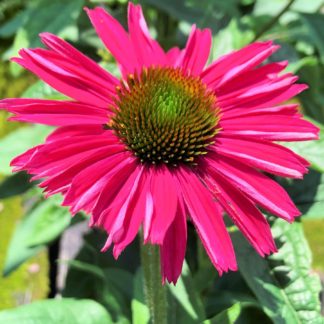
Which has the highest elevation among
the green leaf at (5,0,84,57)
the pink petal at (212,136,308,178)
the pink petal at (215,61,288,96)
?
the green leaf at (5,0,84,57)

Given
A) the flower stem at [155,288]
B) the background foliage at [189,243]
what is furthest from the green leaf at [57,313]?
the flower stem at [155,288]

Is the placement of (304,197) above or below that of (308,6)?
below

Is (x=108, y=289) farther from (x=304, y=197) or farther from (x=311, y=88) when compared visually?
(x=311, y=88)

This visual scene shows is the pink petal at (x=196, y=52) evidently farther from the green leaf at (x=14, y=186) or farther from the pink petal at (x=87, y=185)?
the green leaf at (x=14, y=186)

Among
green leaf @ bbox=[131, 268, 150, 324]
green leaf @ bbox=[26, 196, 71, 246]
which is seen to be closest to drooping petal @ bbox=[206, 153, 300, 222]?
green leaf @ bbox=[131, 268, 150, 324]

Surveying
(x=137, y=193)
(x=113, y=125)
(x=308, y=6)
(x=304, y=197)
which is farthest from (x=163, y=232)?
(x=308, y=6)

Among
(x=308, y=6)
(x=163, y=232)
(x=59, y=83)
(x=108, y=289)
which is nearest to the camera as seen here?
(x=163, y=232)

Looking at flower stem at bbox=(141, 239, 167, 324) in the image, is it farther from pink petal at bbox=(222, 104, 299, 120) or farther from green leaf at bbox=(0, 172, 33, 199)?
green leaf at bbox=(0, 172, 33, 199)
